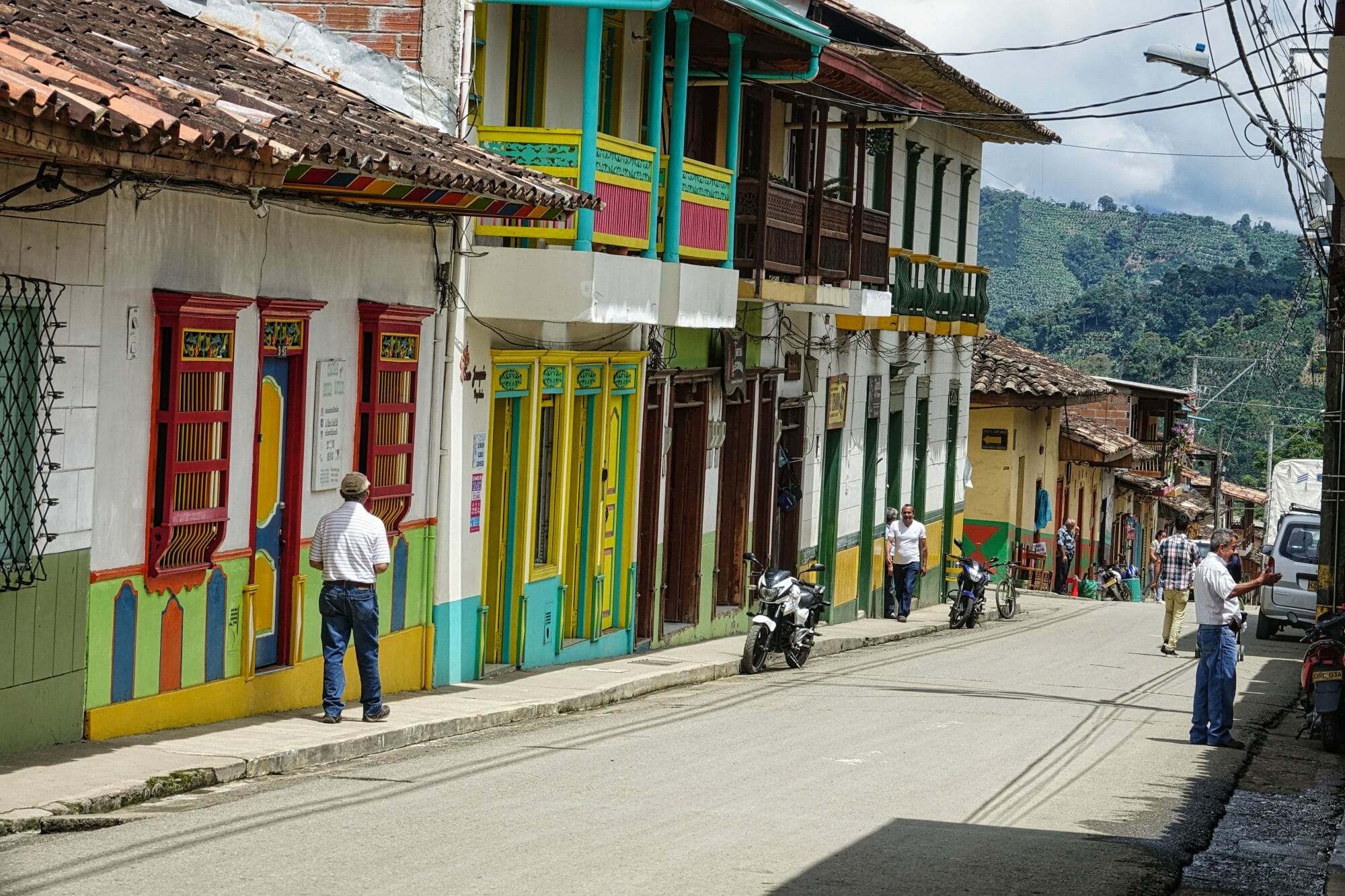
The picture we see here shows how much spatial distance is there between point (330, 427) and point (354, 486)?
112 centimetres

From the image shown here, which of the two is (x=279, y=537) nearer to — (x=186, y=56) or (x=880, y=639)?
(x=186, y=56)

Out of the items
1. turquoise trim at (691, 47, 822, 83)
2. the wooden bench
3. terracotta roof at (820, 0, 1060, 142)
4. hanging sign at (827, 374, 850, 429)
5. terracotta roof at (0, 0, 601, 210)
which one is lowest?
the wooden bench

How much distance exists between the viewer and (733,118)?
17.4 m

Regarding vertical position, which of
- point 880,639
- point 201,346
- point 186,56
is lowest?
point 880,639

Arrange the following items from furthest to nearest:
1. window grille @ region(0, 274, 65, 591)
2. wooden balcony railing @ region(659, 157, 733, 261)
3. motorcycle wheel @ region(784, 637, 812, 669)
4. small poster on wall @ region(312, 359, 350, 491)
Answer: motorcycle wheel @ region(784, 637, 812, 669)
wooden balcony railing @ region(659, 157, 733, 261)
small poster on wall @ region(312, 359, 350, 491)
window grille @ region(0, 274, 65, 591)

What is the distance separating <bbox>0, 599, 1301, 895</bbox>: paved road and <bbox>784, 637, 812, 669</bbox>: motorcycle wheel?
236 cm

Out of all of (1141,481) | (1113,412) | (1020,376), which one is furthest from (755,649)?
(1113,412)

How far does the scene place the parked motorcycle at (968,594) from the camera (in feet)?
82.3

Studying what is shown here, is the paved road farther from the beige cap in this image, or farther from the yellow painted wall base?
the beige cap

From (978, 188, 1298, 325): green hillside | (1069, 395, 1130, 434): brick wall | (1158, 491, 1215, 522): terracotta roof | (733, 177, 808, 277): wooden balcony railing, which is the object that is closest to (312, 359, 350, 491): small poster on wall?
(733, 177, 808, 277): wooden balcony railing

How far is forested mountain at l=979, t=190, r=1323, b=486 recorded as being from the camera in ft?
241

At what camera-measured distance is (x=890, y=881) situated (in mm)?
7621

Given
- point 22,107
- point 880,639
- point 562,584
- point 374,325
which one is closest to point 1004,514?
point 880,639

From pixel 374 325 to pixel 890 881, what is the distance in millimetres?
6456
